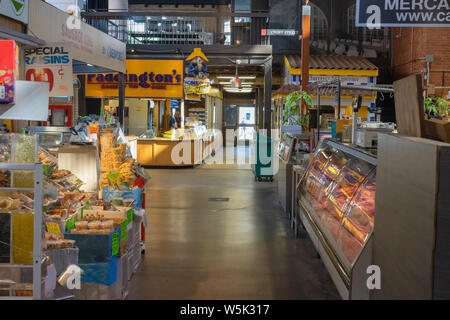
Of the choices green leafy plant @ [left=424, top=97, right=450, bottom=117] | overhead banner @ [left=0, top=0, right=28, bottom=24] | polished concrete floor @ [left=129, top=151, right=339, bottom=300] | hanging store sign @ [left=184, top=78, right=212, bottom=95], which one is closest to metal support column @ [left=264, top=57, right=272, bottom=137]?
hanging store sign @ [left=184, top=78, right=212, bottom=95]

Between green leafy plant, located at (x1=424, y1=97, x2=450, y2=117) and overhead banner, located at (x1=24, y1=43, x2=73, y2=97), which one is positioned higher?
overhead banner, located at (x1=24, y1=43, x2=73, y2=97)

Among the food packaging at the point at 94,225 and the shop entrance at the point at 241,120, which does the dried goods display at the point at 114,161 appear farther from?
the shop entrance at the point at 241,120

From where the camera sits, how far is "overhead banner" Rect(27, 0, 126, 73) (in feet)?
23.7

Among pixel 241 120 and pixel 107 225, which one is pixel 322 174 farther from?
pixel 241 120

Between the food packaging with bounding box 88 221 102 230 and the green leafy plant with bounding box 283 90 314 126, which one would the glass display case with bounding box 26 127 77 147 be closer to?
the food packaging with bounding box 88 221 102 230

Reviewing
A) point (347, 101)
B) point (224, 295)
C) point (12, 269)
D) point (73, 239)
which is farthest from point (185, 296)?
point (347, 101)

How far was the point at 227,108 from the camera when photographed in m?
29.3

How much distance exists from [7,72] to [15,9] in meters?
2.39

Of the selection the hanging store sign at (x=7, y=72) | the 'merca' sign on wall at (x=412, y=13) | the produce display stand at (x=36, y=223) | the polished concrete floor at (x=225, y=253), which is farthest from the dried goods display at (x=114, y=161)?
the 'merca' sign on wall at (x=412, y=13)

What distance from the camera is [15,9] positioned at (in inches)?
255

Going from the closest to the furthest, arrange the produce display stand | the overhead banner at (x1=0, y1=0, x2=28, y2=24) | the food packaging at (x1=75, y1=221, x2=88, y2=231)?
the produce display stand → the food packaging at (x1=75, y1=221, x2=88, y2=231) → the overhead banner at (x1=0, y1=0, x2=28, y2=24)

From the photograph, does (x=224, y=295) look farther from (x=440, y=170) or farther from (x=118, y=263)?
(x=440, y=170)

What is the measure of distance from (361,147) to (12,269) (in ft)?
11.3

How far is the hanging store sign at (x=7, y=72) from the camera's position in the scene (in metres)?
4.34
